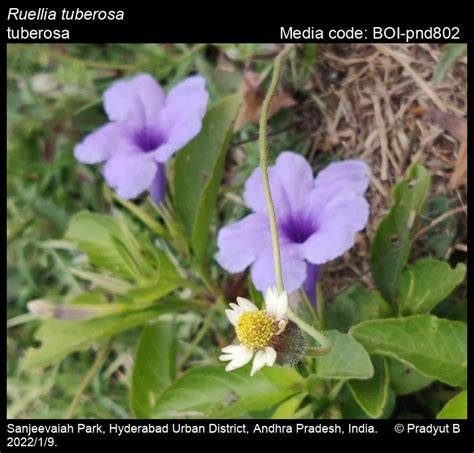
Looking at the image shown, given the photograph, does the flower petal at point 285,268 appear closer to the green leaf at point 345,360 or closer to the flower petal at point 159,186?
the green leaf at point 345,360

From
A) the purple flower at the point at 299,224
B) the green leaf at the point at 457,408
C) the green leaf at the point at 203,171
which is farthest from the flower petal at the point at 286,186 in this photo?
the green leaf at the point at 457,408

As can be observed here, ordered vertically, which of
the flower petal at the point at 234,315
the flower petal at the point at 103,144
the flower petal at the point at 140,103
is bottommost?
the flower petal at the point at 234,315

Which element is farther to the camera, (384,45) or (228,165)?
(228,165)

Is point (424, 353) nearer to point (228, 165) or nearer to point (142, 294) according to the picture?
point (142, 294)

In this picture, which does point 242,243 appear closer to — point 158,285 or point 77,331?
point 158,285

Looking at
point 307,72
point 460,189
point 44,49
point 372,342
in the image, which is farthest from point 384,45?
point 44,49

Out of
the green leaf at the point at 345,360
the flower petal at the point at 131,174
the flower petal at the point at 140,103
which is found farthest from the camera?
the flower petal at the point at 140,103

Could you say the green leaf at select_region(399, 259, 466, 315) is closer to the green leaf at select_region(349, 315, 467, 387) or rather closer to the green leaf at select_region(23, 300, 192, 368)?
the green leaf at select_region(349, 315, 467, 387)
